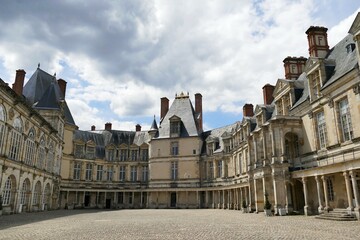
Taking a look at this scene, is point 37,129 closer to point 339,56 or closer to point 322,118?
point 322,118

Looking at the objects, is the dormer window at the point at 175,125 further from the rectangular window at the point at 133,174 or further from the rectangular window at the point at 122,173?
the rectangular window at the point at 122,173

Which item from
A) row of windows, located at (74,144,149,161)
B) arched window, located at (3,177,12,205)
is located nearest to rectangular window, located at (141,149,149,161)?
row of windows, located at (74,144,149,161)

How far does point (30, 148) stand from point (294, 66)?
24327 mm

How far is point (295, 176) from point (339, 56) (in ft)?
28.2

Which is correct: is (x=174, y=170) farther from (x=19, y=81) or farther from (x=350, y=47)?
(x=350, y=47)

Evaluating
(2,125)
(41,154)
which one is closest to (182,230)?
(2,125)

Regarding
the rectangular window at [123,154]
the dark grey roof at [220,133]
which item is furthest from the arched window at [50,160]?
the dark grey roof at [220,133]

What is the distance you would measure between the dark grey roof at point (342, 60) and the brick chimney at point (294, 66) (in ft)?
17.9

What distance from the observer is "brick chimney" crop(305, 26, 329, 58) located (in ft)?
79.0

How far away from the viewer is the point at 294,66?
2808 cm

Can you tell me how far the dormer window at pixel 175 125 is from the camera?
4138cm

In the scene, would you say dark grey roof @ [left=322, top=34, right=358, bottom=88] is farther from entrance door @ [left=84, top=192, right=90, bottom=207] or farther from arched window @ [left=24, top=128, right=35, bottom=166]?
entrance door @ [left=84, top=192, right=90, bottom=207]

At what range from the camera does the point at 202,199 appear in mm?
38906

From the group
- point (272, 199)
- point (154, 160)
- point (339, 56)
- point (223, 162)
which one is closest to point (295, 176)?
point (272, 199)
